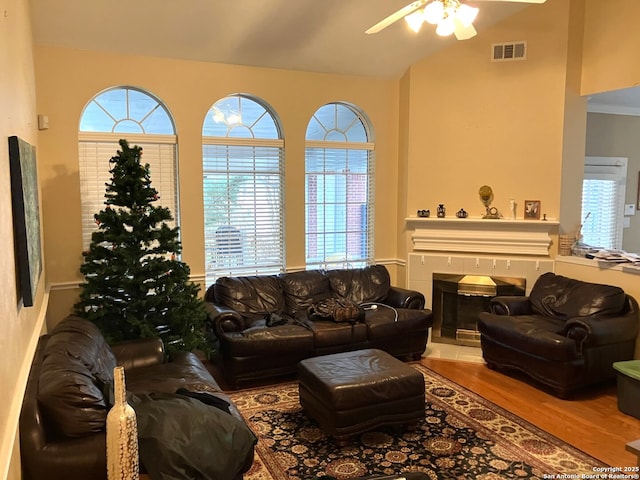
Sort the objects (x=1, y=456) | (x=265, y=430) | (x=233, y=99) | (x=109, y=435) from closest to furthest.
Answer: (x=1, y=456) → (x=109, y=435) → (x=265, y=430) → (x=233, y=99)

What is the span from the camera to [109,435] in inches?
83.4

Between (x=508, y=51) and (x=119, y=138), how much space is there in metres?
4.08

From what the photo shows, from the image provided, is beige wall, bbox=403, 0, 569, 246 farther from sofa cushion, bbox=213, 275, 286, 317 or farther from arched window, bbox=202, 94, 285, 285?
sofa cushion, bbox=213, 275, 286, 317

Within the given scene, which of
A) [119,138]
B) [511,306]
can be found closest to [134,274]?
[119,138]

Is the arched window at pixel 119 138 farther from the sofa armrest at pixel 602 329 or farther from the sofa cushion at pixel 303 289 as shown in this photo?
the sofa armrest at pixel 602 329

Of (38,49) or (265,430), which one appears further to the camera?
(38,49)

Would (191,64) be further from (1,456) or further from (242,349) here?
(1,456)

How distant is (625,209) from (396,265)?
2.98 m

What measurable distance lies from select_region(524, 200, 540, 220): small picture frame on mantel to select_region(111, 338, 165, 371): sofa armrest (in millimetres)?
3887

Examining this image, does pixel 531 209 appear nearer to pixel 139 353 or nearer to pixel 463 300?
pixel 463 300

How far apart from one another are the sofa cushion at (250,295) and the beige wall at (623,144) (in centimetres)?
411

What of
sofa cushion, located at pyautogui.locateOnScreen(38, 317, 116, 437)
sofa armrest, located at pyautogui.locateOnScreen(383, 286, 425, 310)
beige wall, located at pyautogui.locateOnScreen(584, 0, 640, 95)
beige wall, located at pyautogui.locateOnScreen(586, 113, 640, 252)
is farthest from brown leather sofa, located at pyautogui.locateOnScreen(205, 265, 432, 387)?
beige wall, located at pyautogui.locateOnScreen(586, 113, 640, 252)

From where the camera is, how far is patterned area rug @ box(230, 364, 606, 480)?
3064 mm

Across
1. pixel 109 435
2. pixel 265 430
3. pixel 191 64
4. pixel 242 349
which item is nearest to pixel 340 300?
pixel 242 349
